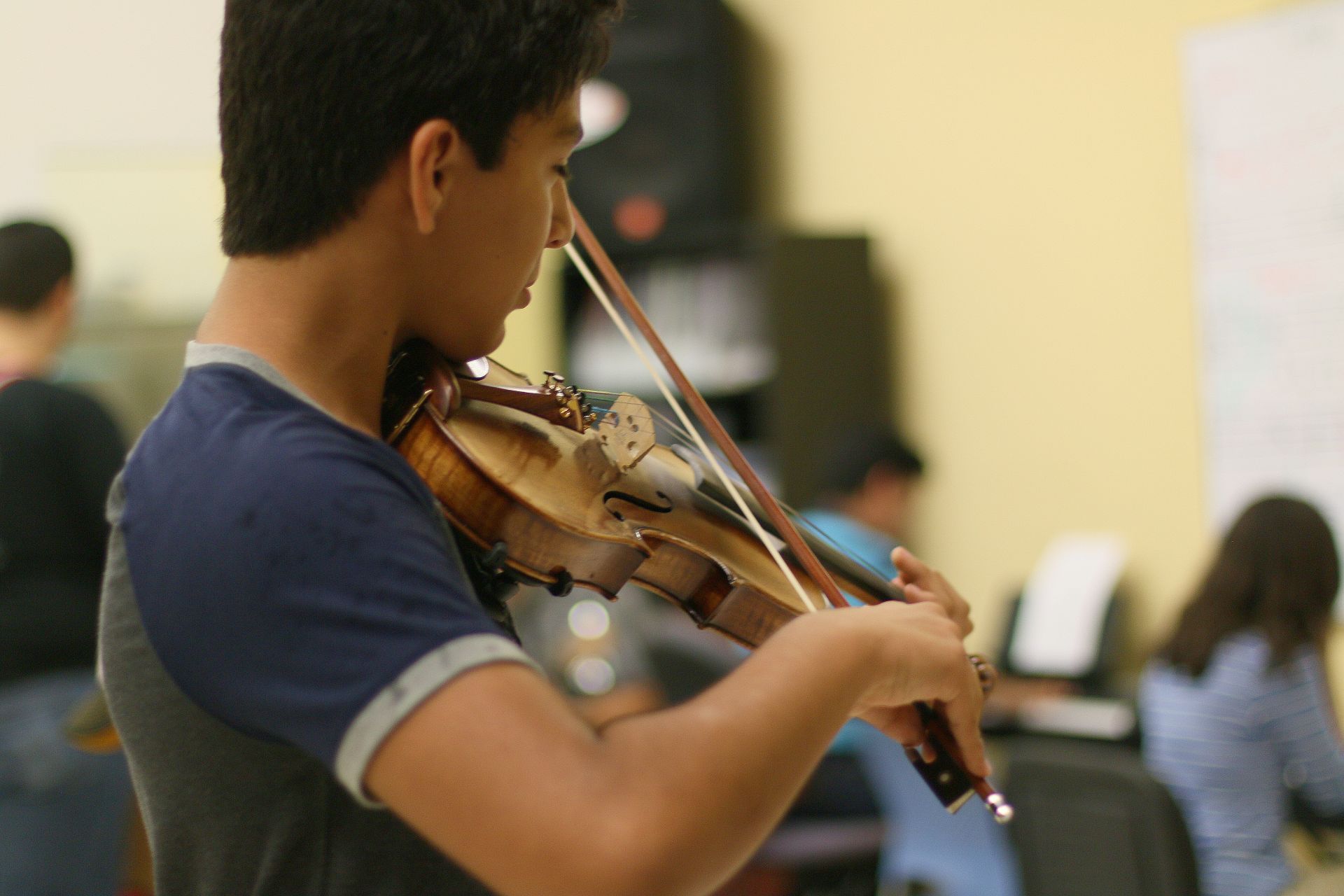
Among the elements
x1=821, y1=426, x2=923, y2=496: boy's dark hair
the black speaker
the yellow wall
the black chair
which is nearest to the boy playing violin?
the black chair

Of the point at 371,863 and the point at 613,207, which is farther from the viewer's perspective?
the point at 613,207

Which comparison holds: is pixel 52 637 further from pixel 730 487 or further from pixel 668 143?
pixel 668 143

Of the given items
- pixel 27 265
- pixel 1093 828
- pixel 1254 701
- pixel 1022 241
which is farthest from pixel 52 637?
pixel 1022 241

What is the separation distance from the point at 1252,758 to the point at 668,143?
7.94 ft

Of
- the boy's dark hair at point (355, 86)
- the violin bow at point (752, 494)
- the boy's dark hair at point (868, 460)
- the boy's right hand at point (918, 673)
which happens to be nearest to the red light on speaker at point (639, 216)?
the boy's dark hair at point (868, 460)

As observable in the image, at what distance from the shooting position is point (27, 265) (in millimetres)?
2398

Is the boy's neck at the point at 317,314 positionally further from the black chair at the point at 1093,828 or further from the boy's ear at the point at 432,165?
the black chair at the point at 1093,828

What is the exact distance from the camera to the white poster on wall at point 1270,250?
121 inches

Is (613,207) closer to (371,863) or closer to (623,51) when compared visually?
(623,51)

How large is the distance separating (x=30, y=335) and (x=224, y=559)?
2.05 m

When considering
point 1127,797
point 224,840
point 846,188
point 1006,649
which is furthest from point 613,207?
point 224,840

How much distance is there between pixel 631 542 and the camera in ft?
3.01

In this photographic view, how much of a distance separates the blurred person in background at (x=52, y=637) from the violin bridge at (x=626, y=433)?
1.51 meters

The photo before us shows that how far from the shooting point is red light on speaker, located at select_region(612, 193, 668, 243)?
4094mm
